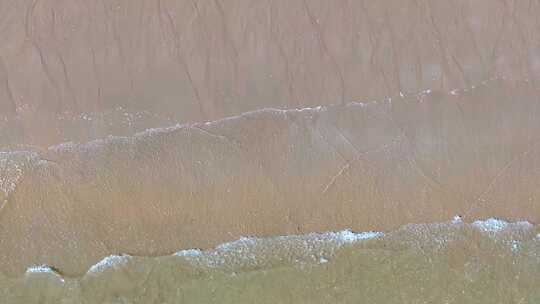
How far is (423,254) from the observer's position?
739 centimetres

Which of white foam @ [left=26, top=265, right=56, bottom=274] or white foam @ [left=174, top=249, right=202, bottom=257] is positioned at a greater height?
white foam @ [left=174, top=249, right=202, bottom=257]

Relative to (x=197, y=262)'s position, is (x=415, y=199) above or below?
above

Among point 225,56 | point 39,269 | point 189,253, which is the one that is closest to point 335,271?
point 189,253

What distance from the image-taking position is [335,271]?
732cm

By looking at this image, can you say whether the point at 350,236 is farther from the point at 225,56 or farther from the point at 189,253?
the point at 225,56

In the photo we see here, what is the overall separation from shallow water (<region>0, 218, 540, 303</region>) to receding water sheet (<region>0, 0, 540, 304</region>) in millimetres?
15

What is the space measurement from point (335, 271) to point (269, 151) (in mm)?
1476

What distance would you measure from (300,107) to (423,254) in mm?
2083

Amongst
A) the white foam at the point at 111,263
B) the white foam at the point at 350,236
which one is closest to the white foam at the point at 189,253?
the white foam at the point at 111,263

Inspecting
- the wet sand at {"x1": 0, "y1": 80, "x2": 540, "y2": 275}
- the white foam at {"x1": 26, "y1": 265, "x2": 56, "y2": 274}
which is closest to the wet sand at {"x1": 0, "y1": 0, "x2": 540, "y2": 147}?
the wet sand at {"x1": 0, "y1": 80, "x2": 540, "y2": 275}

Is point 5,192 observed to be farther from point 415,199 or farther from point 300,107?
point 415,199

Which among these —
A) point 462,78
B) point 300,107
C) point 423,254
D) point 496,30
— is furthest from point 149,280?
point 496,30

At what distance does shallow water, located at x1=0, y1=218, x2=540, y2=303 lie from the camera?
7.24 meters

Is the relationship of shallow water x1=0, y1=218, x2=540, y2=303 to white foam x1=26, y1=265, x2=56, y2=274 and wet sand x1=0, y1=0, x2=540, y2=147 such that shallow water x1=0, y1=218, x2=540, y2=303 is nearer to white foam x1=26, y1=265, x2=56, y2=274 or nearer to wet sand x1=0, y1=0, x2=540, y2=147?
white foam x1=26, y1=265, x2=56, y2=274
